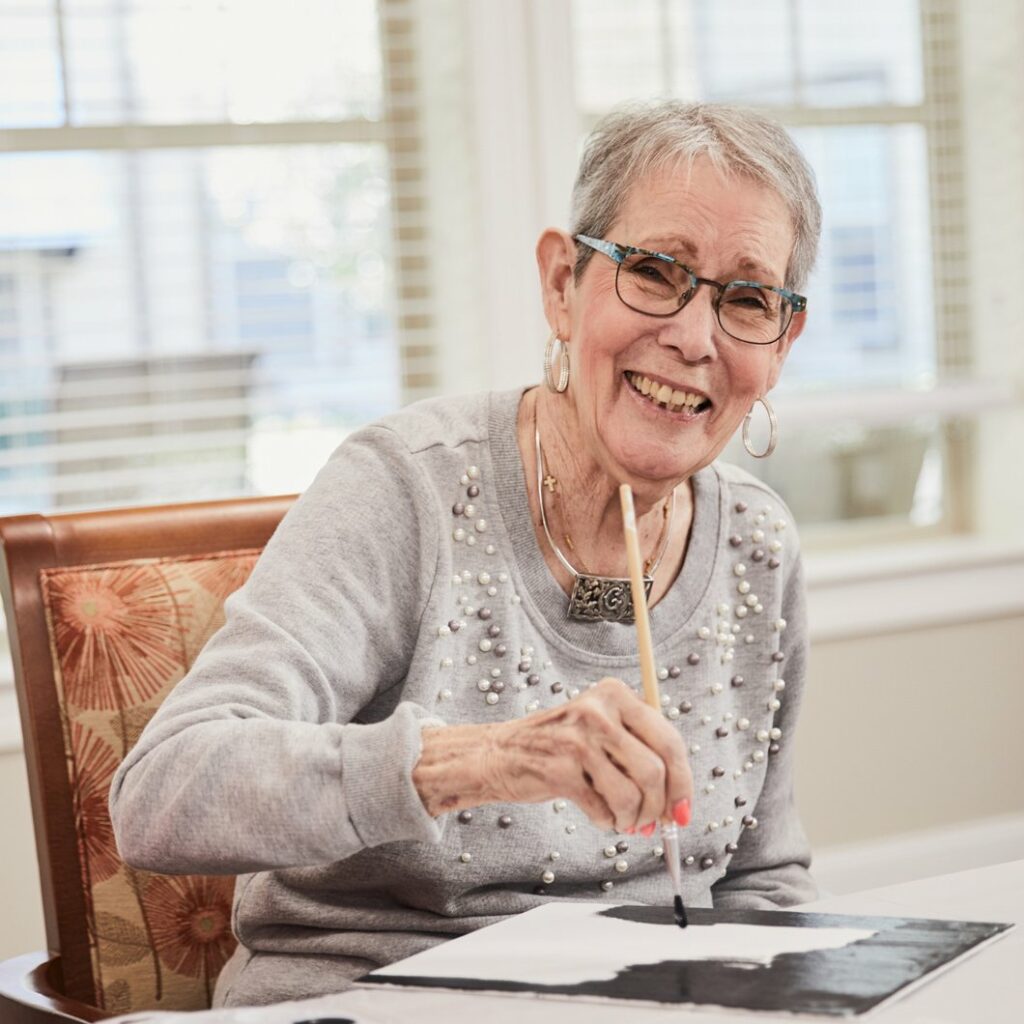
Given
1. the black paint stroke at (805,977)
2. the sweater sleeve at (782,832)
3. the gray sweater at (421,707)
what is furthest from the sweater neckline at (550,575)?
the black paint stroke at (805,977)

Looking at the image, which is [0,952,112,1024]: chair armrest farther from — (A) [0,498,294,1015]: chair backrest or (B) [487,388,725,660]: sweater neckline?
(B) [487,388,725,660]: sweater neckline

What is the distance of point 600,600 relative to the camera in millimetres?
1365

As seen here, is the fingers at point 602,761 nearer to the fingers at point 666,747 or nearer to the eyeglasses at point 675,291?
the fingers at point 666,747

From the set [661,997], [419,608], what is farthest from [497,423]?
[661,997]

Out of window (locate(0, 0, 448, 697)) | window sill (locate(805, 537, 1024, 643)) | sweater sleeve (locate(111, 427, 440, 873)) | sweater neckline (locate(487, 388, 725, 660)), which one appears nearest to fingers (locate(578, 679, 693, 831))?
sweater sleeve (locate(111, 427, 440, 873))

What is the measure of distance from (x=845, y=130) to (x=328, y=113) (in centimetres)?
118

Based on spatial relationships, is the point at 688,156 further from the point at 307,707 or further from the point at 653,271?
the point at 307,707

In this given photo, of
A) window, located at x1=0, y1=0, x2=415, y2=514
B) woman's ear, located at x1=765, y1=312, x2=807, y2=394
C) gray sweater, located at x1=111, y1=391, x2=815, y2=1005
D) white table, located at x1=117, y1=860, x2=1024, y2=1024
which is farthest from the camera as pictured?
window, located at x1=0, y1=0, x2=415, y2=514

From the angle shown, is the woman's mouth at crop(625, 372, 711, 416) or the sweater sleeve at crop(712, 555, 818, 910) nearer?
the woman's mouth at crop(625, 372, 711, 416)

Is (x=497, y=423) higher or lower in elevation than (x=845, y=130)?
lower

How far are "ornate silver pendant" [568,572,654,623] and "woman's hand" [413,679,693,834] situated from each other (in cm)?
36

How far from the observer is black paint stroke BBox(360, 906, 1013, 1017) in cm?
82

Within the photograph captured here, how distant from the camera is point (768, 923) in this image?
3.19 feet

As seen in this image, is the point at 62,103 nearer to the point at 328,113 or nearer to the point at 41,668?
the point at 328,113
